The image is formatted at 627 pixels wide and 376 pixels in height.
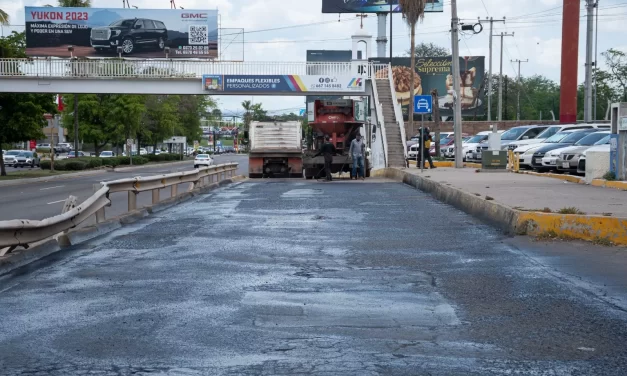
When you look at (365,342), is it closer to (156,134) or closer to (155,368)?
(155,368)

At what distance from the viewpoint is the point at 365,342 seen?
21.5 feet

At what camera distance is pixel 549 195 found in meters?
18.2

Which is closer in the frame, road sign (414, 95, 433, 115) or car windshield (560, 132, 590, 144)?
car windshield (560, 132, 590, 144)

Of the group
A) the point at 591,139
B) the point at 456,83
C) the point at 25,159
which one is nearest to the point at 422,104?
the point at 456,83

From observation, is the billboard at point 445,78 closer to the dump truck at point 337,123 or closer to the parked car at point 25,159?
the parked car at point 25,159

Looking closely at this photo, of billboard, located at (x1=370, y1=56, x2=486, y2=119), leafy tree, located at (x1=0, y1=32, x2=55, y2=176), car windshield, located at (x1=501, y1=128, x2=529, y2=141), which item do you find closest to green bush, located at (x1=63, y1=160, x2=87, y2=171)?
leafy tree, located at (x1=0, y1=32, x2=55, y2=176)

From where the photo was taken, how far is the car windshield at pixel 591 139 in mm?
28375

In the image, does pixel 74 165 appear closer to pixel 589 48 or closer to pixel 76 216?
pixel 589 48

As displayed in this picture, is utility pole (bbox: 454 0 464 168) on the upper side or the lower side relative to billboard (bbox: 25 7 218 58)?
lower

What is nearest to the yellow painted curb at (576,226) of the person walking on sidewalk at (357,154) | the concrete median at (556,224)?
the concrete median at (556,224)

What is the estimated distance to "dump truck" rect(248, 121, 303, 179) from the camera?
1500 inches

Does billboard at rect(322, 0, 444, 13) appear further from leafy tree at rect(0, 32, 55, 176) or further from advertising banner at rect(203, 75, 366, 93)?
leafy tree at rect(0, 32, 55, 176)

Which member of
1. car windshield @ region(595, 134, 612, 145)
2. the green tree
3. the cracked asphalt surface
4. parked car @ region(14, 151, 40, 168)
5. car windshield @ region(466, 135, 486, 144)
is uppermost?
the green tree

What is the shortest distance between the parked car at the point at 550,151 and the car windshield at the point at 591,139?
2.18ft
